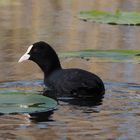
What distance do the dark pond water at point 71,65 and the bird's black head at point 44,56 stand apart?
19 cm

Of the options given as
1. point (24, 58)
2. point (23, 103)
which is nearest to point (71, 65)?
point (24, 58)

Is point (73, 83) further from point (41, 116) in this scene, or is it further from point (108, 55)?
point (108, 55)

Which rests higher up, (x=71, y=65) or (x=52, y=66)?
(x=52, y=66)

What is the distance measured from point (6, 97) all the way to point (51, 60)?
202 cm

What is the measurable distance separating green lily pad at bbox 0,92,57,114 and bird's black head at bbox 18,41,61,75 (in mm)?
1762

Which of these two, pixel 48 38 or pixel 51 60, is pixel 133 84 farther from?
pixel 48 38

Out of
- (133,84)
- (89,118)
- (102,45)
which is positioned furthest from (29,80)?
(102,45)

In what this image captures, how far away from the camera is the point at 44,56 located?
9781 mm

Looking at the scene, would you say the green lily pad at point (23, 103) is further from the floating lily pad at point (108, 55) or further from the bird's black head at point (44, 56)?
the floating lily pad at point (108, 55)

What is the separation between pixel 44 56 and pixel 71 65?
0.71m

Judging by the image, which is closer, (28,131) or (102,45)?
(28,131)

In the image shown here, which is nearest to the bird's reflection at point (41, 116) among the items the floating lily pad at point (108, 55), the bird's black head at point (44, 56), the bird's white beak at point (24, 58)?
the bird's black head at point (44, 56)

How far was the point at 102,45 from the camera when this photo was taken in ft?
39.1

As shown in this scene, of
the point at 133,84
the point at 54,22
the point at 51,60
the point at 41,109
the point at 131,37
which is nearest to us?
the point at 41,109
